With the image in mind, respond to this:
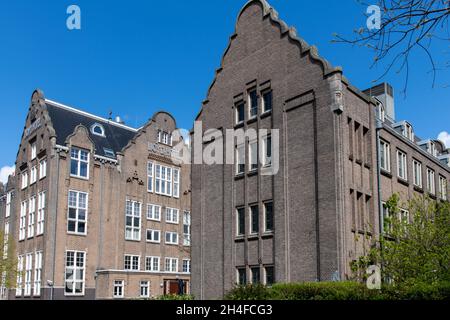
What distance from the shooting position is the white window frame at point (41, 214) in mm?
46125

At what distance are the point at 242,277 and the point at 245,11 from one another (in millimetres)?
15990

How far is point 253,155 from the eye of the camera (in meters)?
31.0

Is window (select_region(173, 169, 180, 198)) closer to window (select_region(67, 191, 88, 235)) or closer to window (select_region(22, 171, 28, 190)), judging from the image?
window (select_region(67, 191, 88, 235))

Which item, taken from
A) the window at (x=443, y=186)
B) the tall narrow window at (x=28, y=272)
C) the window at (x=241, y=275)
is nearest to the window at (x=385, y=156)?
the window at (x=443, y=186)

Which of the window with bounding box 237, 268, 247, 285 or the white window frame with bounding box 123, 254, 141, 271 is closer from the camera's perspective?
the window with bounding box 237, 268, 247, 285

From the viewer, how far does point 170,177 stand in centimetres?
5450

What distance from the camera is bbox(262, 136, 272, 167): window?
97.7 feet

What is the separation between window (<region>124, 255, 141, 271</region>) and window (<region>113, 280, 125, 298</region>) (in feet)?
5.92

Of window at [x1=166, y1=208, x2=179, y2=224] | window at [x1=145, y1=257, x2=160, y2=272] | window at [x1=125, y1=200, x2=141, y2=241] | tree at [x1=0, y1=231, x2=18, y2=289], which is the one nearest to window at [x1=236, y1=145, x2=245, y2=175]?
window at [x1=125, y1=200, x2=141, y2=241]

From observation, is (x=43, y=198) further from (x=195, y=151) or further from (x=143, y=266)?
(x=195, y=151)

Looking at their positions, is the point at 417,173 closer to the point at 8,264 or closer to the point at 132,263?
the point at 132,263

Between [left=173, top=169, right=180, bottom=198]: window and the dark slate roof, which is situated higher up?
the dark slate roof

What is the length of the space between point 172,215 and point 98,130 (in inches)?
429
